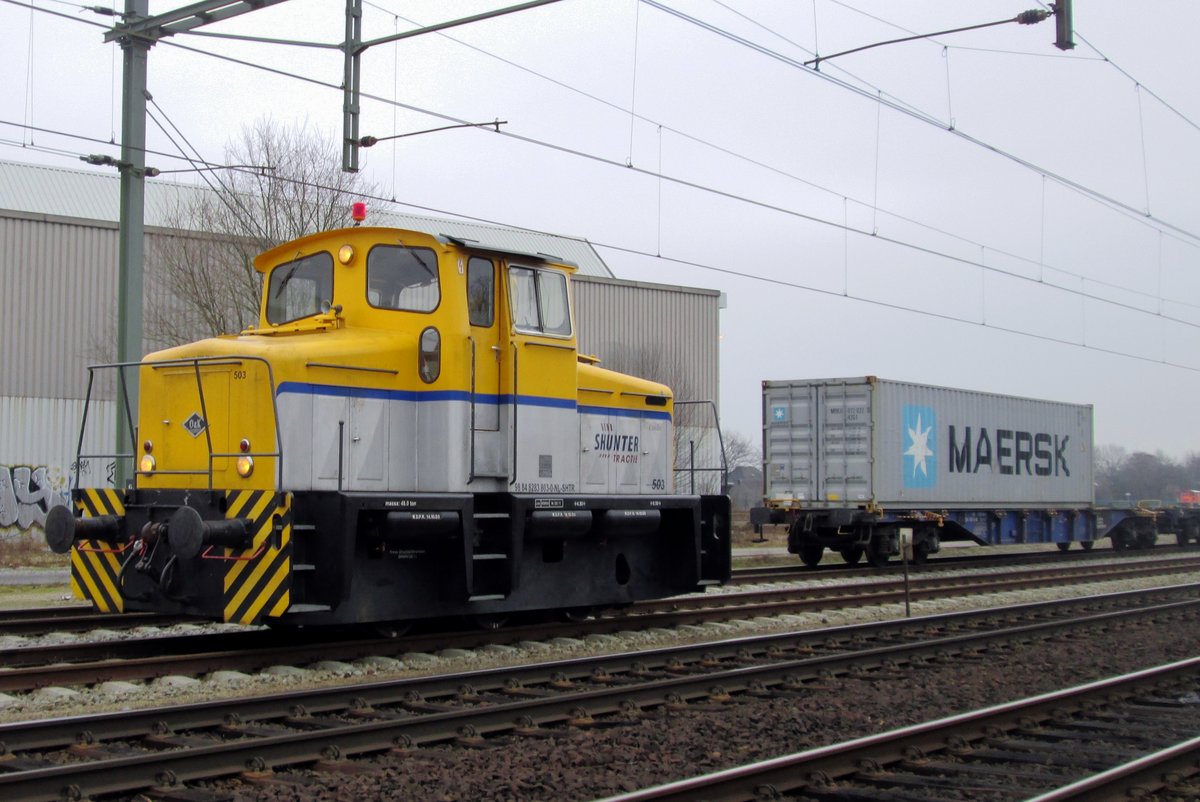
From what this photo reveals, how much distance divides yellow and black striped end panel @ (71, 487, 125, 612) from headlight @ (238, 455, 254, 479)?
48.4 inches

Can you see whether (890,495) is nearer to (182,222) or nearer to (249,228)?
(249,228)

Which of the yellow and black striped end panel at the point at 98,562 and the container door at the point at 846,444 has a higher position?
the container door at the point at 846,444

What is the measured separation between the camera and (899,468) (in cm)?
2181

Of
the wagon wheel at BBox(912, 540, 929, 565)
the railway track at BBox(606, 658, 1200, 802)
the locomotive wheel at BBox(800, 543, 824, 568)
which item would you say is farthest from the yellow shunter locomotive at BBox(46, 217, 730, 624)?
the wagon wheel at BBox(912, 540, 929, 565)

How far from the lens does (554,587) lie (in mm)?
10617

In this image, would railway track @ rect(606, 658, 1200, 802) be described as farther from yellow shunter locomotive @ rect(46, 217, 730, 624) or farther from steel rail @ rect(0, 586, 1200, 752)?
yellow shunter locomotive @ rect(46, 217, 730, 624)

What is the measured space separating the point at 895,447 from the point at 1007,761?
15485 millimetres

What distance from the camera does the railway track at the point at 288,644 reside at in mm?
8234

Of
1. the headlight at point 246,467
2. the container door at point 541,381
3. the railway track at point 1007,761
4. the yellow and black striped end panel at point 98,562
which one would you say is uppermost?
the container door at point 541,381

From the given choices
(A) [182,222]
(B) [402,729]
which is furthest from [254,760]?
(A) [182,222]

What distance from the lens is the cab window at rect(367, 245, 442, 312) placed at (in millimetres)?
9711

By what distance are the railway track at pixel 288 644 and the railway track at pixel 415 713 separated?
5.47 feet

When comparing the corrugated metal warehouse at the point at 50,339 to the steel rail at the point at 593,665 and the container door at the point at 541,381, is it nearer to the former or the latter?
the container door at the point at 541,381

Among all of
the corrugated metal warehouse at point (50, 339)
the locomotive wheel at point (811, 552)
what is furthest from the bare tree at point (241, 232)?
the locomotive wheel at point (811, 552)
